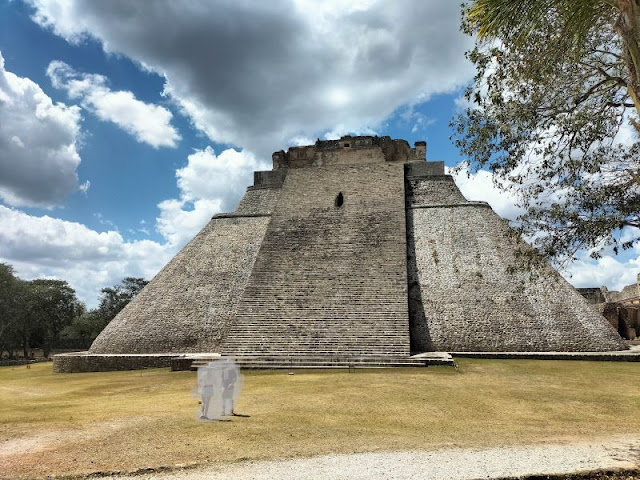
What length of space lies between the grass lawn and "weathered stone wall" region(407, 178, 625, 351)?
7.92 ft

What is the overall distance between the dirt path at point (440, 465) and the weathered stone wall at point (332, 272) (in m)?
8.02

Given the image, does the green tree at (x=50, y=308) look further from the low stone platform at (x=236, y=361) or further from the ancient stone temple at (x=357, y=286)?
the low stone platform at (x=236, y=361)

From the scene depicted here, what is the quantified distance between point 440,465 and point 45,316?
117 ft

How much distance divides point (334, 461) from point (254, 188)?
20290 millimetres

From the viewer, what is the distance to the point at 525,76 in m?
6.41

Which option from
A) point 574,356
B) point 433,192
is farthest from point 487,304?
point 433,192

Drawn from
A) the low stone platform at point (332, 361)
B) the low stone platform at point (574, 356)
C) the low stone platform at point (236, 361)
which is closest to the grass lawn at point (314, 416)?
the low stone platform at point (332, 361)

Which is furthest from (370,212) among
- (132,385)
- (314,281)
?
(132,385)

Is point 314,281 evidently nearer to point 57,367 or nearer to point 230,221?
point 230,221

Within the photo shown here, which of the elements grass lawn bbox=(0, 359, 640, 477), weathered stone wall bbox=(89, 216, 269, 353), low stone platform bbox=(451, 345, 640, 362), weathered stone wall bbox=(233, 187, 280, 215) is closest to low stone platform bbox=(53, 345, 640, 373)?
low stone platform bbox=(451, 345, 640, 362)

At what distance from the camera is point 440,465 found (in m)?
4.49

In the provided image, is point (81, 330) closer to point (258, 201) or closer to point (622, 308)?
point (258, 201)

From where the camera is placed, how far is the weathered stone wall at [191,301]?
15320mm

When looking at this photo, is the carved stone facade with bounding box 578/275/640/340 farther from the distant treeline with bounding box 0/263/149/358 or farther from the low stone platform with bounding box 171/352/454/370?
the distant treeline with bounding box 0/263/149/358
